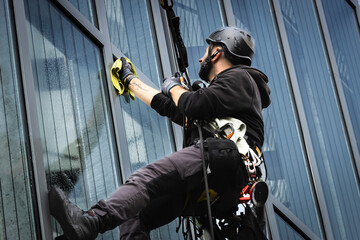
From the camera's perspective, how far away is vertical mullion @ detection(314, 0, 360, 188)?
735 centimetres

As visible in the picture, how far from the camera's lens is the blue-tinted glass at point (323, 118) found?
6602mm

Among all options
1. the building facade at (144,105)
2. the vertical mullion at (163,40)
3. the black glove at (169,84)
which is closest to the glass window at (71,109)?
the building facade at (144,105)

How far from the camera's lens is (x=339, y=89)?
7500 mm

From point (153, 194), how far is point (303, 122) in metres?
3.35

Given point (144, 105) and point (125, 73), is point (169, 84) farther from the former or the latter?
point (144, 105)

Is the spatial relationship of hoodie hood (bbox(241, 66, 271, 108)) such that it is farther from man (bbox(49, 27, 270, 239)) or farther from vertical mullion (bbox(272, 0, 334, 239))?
vertical mullion (bbox(272, 0, 334, 239))

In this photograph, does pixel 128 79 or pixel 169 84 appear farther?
pixel 128 79

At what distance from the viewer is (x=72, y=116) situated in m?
3.99

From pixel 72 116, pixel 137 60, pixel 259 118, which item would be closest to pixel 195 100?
pixel 259 118

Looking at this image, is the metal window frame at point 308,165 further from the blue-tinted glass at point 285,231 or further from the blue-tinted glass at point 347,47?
the blue-tinted glass at point 347,47

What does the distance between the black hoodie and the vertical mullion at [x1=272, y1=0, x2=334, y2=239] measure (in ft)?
7.94

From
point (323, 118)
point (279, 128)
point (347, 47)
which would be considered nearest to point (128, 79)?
point (279, 128)

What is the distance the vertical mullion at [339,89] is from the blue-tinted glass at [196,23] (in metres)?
1.87

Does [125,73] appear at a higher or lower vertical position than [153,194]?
higher
